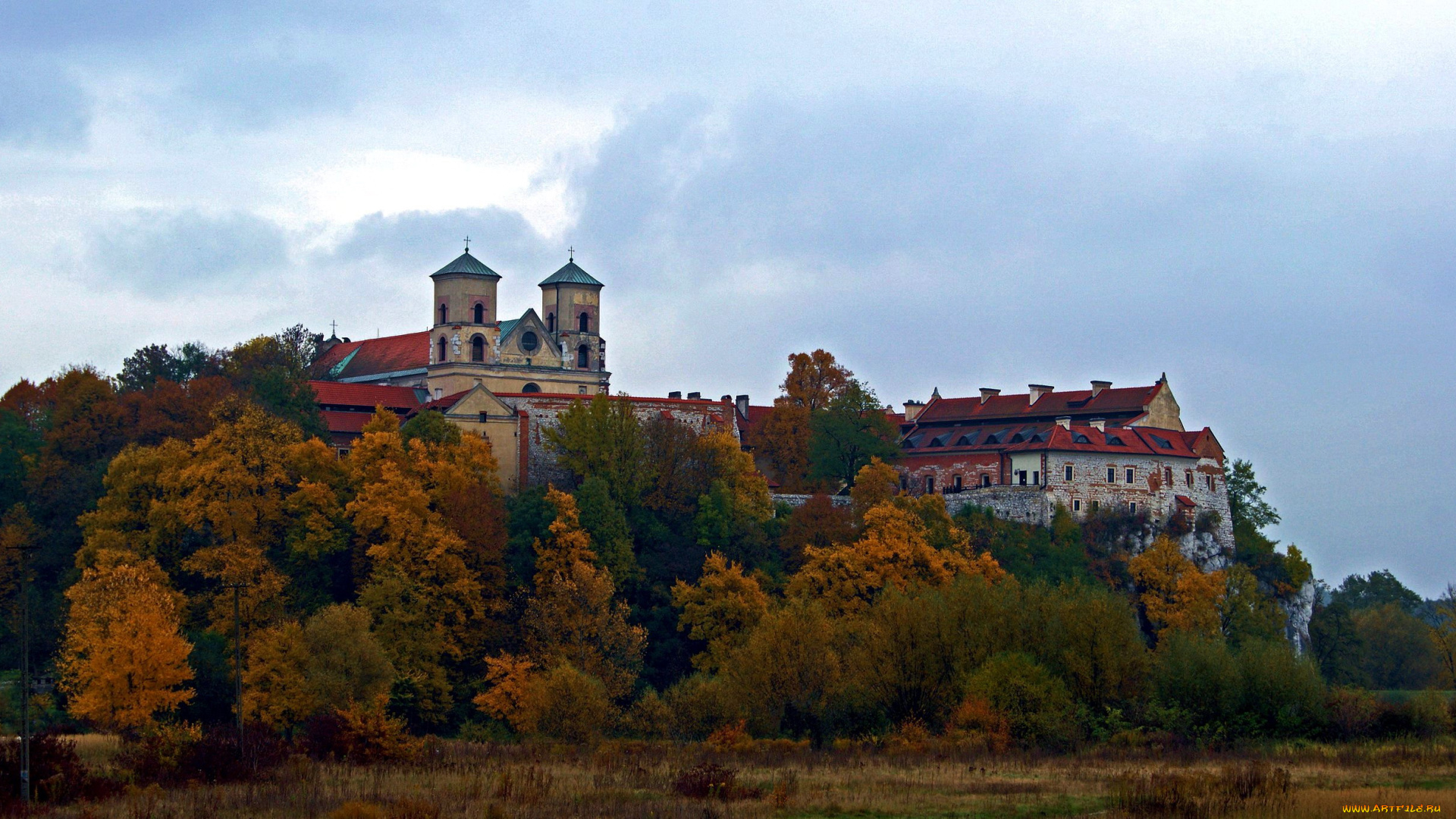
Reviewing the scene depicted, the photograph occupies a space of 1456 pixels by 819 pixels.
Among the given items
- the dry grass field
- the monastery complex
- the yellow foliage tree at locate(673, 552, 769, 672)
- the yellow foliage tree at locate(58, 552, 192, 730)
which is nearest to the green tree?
the monastery complex

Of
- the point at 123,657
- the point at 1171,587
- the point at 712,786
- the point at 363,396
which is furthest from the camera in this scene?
the point at 363,396

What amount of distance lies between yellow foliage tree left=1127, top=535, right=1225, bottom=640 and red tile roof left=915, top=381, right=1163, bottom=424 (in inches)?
413

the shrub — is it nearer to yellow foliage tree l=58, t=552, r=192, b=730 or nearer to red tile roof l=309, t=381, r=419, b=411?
yellow foliage tree l=58, t=552, r=192, b=730

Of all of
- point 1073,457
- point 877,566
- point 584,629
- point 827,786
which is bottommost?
point 827,786

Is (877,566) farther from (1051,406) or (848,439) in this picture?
(1051,406)

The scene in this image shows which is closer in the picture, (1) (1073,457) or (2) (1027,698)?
(2) (1027,698)

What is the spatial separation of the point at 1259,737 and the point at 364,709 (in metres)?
23.2

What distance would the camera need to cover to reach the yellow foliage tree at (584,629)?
5903 cm

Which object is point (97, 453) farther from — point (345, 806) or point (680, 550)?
point (345, 806)

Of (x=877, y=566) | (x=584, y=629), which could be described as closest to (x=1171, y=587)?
(x=877, y=566)

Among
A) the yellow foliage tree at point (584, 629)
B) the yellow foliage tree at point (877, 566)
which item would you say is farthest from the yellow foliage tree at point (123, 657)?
the yellow foliage tree at point (877, 566)

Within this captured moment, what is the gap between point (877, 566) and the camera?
65.2 m

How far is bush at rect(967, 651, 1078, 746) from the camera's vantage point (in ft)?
148

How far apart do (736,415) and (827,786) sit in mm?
49106
